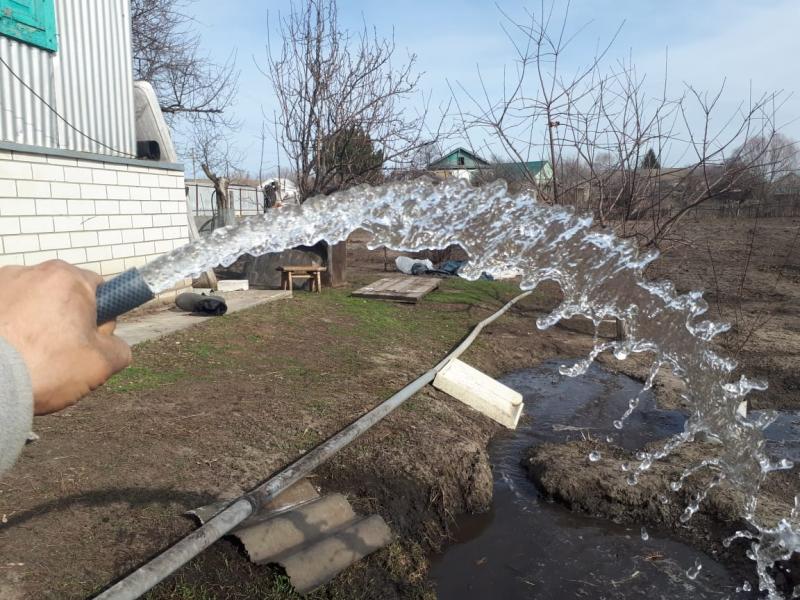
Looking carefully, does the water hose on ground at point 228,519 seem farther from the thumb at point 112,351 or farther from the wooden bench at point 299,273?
the wooden bench at point 299,273

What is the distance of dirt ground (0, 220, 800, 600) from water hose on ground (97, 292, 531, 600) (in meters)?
0.17

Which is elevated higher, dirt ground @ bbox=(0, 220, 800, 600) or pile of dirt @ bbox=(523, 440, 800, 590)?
dirt ground @ bbox=(0, 220, 800, 600)

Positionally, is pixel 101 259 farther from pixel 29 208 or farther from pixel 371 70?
pixel 371 70

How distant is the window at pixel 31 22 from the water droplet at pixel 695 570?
8.46 metres

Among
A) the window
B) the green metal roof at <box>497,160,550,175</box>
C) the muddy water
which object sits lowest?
the muddy water

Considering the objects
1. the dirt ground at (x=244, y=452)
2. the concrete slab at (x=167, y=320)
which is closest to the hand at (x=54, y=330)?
the dirt ground at (x=244, y=452)

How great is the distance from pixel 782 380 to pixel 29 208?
9.40m

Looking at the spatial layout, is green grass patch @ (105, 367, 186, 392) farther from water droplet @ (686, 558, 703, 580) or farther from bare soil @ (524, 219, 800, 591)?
water droplet @ (686, 558, 703, 580)

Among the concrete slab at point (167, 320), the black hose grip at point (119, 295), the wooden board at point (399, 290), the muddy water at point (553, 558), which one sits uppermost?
the black hose grip at point (119, 295)

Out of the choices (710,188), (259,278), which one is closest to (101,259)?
(259,278)

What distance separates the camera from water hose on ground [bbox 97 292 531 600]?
7.95ft

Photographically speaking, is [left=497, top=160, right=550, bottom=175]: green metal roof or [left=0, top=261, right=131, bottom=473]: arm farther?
[left=497, top=160, right=550, bottom=175]: green metal roof

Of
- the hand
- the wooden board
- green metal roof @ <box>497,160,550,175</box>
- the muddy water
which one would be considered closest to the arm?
the hand

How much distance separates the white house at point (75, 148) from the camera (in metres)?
6.99
